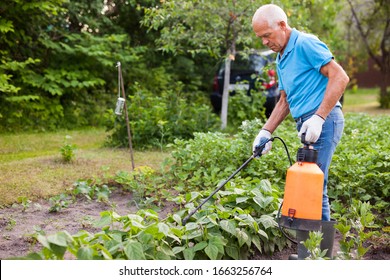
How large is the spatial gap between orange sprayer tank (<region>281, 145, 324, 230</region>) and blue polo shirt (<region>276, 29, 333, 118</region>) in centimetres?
43

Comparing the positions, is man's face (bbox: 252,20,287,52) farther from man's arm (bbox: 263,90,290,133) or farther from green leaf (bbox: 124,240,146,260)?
green leaf (bbox: 124,240,146,260)

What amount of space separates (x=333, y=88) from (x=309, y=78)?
0.76 feet

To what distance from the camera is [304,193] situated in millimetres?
3096

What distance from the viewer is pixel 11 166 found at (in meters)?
6.57

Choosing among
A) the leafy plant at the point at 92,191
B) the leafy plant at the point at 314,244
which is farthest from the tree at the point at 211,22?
the leafy plant at the point at 314,244

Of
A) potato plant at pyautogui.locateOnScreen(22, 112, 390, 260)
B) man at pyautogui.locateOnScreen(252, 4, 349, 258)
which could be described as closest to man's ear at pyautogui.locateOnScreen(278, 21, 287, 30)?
man at pyautogui.locateOnScreen(252, 4, 349, 258)

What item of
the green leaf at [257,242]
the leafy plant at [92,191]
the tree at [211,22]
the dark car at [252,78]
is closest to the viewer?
the green leaf at [257,242]

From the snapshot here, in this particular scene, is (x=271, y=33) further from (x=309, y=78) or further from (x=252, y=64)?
(x=252, y=64)

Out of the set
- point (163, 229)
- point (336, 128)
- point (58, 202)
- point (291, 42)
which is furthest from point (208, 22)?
point (163, 229)

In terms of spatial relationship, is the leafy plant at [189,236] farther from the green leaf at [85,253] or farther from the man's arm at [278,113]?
the man's arm at [278,113]

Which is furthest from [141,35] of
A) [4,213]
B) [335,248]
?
[335,248]

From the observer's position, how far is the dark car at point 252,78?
10.8m

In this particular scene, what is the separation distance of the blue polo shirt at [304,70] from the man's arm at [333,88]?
0.08 metres

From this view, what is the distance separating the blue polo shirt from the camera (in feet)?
11.0
